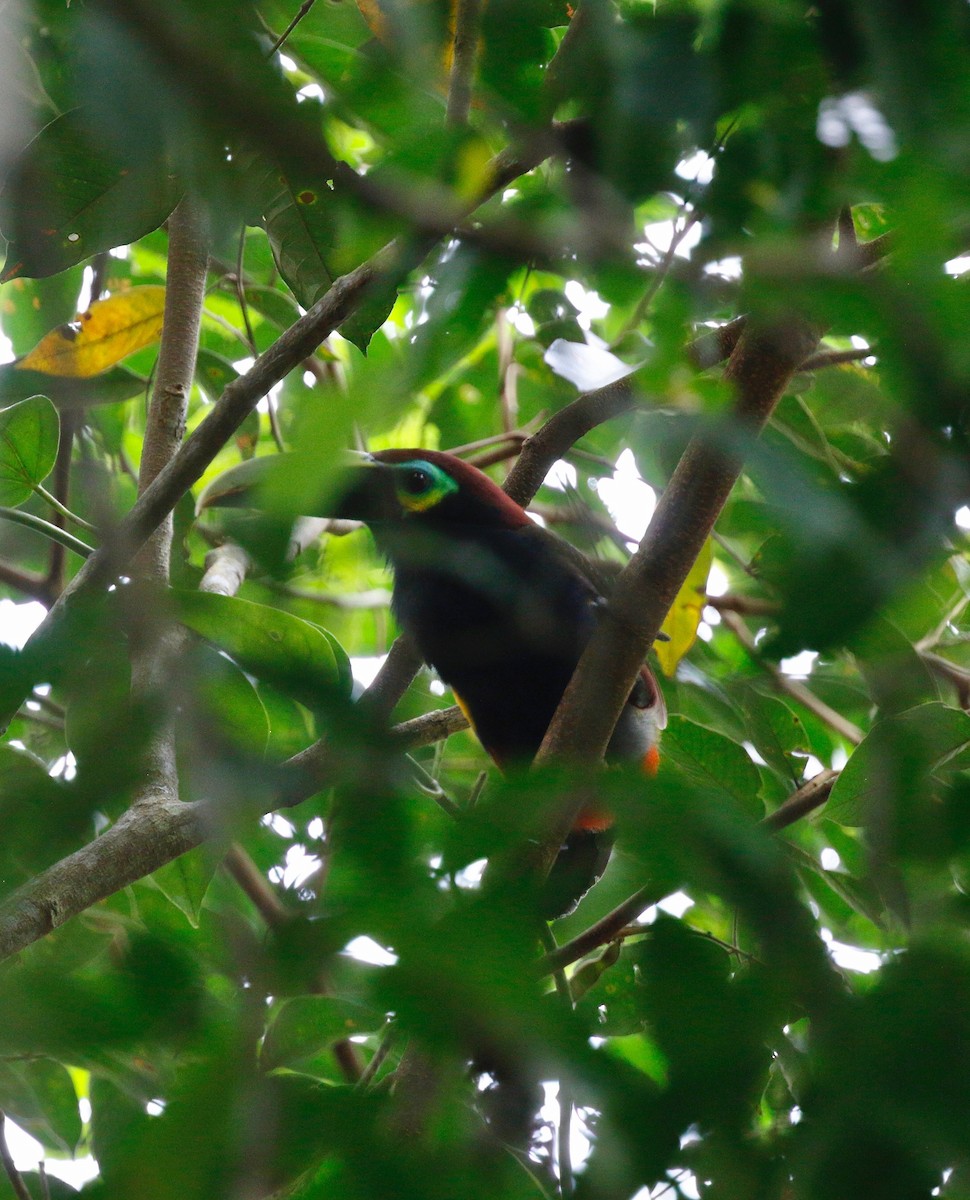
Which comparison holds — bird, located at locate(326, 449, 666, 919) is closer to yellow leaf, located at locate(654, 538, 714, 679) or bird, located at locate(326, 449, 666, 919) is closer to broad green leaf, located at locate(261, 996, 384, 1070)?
yellow leaf, located at locate(654, 538, 714, 679)

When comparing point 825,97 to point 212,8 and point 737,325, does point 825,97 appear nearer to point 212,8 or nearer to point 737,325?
point 212,8

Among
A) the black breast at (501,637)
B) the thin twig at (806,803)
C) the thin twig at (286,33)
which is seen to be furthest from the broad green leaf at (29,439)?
the thin twig at (806,803)

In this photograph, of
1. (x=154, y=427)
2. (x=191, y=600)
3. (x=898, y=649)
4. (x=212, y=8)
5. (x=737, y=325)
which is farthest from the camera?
(x=154, y=427)

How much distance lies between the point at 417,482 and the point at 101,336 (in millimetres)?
808

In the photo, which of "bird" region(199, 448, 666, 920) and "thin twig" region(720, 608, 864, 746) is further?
"thin twig" region(720, 608, 864, 746)

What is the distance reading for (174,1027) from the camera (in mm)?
558

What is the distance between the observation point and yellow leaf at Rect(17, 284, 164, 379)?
2.66 metres

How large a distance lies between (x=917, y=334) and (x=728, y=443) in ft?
0.32

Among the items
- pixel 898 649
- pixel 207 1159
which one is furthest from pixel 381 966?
pixel 898 649

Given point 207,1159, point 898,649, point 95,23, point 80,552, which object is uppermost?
point 80,552

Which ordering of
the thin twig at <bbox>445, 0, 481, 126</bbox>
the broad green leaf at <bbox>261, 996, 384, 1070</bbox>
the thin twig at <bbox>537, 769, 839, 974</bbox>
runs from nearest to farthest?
the thin twig at <bbox>445, 0, 481, 126</bbox> → the broad green leaf at <bbox>261, 996, 384, 1070</bbox> → the thin twig at <bbox>537, 769, 839, 974</bbox>

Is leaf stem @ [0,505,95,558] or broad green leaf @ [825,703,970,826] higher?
leaf stem @ [0,505,95,558]

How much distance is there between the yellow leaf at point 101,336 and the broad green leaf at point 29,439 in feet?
2.07

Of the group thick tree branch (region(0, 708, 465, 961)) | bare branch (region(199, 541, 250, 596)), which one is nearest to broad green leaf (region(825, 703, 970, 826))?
thick tree branch (region(0, 708, 465, 961))
